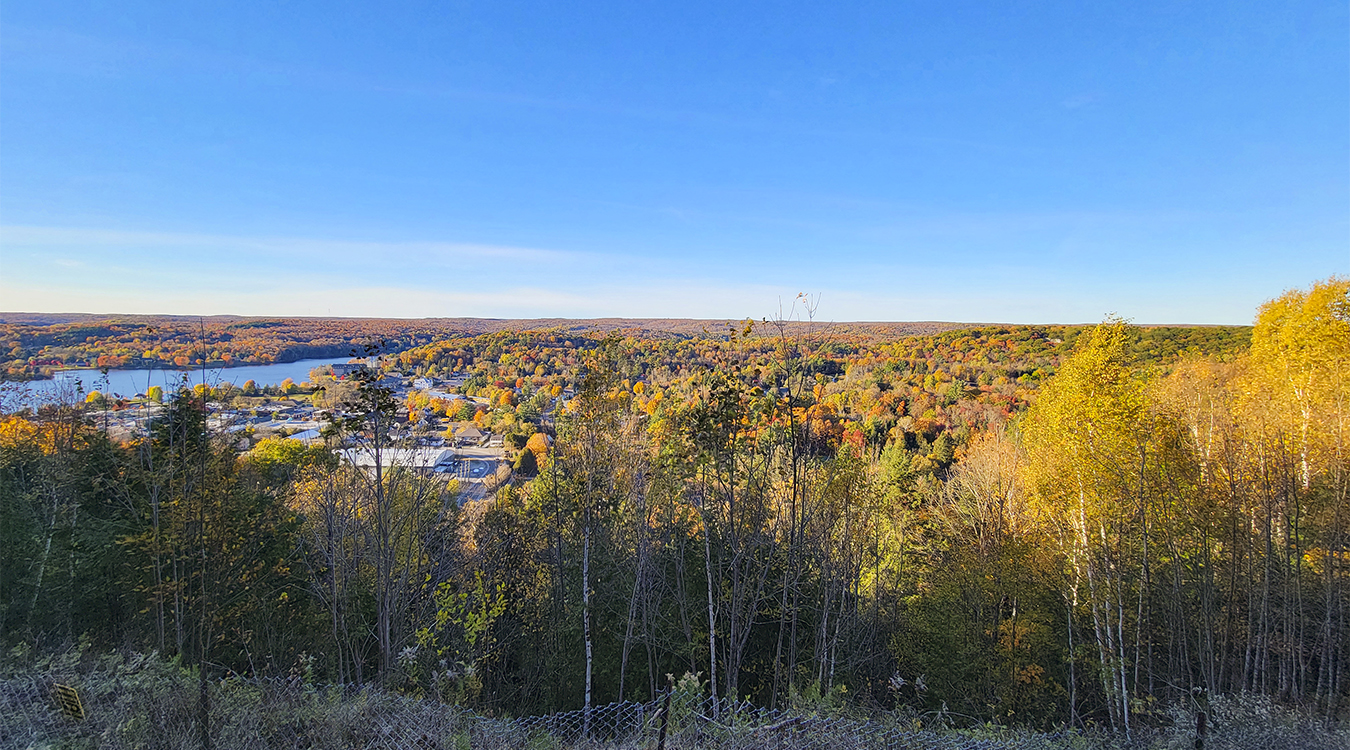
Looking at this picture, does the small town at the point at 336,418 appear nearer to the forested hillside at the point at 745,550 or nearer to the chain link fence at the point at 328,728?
the forested hillside at the point at 745,550

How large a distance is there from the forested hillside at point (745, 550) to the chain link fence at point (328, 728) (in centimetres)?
175

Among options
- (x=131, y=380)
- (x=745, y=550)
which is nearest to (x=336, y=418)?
(x=131, y=380)

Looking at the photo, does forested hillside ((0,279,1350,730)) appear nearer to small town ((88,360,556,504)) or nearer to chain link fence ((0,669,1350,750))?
small town ((88,360,556,504))

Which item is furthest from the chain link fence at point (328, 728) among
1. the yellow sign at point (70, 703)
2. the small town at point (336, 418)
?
the small town at point (336, 418)

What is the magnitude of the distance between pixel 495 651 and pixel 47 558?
928 cm

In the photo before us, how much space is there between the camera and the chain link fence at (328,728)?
5.15 m

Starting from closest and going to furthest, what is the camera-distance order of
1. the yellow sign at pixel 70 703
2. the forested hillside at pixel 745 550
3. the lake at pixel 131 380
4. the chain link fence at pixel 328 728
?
the yellow sign at pixel 70 703 → the chain link fence at pixel 328 728 → the lake at pixel 131 380 → the forested hillside at pixel 745 550

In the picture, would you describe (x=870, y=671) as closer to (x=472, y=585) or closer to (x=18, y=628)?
(x=472, y=585)

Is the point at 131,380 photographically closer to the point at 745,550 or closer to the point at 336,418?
the point at 336,418

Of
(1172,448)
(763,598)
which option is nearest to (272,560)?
(763,598)

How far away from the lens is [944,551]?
16000 mm

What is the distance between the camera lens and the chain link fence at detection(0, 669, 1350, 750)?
5.15 meters

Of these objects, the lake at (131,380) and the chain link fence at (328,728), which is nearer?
the chain link fence at (328,728)

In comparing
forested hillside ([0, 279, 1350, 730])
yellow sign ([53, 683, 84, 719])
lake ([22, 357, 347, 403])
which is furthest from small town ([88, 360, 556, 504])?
yellow sign ([53, 683, 84, 719])
